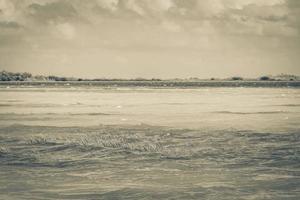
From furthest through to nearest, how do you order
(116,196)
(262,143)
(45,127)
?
(45,127)
(262,143)
(116,196)

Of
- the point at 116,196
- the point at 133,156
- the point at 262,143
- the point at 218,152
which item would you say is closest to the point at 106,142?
the point at 133,156

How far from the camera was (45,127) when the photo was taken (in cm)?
3328

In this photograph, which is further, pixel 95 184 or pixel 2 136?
pixel 2 136

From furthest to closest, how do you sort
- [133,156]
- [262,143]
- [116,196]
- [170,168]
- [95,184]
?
[262,143], [133,156], [170,168], [95,184], [116,196]

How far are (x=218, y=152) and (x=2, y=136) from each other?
1265 centimetres

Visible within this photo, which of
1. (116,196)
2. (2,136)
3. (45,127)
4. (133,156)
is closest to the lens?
(116,196)

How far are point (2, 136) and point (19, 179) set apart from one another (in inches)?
494

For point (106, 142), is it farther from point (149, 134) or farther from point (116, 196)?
point (116, 196)

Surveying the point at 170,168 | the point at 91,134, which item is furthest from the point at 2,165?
the point at 91,134

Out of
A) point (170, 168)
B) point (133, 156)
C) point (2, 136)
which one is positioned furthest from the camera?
point (2, 136)

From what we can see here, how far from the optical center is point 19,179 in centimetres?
1543

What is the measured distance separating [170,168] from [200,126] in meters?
16.3

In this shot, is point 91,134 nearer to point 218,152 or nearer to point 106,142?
point 106,142

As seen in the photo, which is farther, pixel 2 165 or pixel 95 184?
pixel 2 165
